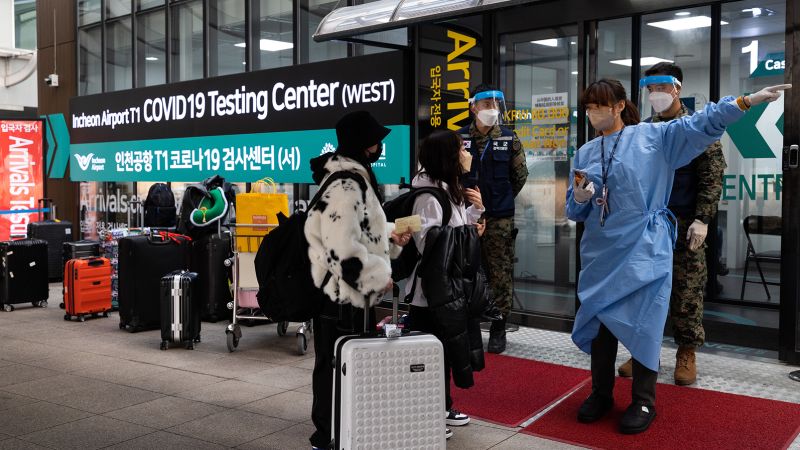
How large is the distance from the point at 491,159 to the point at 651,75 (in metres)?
1.51

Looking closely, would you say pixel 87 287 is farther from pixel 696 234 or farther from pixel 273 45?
pixel 696 234

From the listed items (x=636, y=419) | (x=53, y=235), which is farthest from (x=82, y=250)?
(x=636, y=419)

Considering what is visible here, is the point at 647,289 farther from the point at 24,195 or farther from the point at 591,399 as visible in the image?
the point at 24,195

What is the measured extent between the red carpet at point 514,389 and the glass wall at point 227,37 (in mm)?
6696

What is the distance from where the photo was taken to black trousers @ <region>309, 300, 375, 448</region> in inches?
152

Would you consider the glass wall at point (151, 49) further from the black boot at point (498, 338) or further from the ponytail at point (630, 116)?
the ponytail at point (630, 116)

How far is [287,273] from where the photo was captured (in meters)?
3.79

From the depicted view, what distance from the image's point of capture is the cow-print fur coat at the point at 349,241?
3.51m

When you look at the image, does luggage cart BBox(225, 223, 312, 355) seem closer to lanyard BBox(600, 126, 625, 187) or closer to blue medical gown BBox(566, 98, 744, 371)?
blue medical gown BBox(566, 98, 744, 371)

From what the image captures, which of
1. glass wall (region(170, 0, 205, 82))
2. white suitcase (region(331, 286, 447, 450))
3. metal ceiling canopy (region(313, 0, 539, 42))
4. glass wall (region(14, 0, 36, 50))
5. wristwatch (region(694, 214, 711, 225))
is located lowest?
white suitcase (region(331, 286, 447, 450))

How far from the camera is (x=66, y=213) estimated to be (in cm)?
1455

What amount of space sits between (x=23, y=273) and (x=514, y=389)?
6.58 meters

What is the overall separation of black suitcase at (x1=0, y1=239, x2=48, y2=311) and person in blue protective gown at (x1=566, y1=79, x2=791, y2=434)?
7.15 metres

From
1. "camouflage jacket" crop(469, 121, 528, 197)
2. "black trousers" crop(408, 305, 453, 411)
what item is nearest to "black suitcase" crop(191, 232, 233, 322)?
"camouflage jacket" crop(469, 121, 528, 197)
